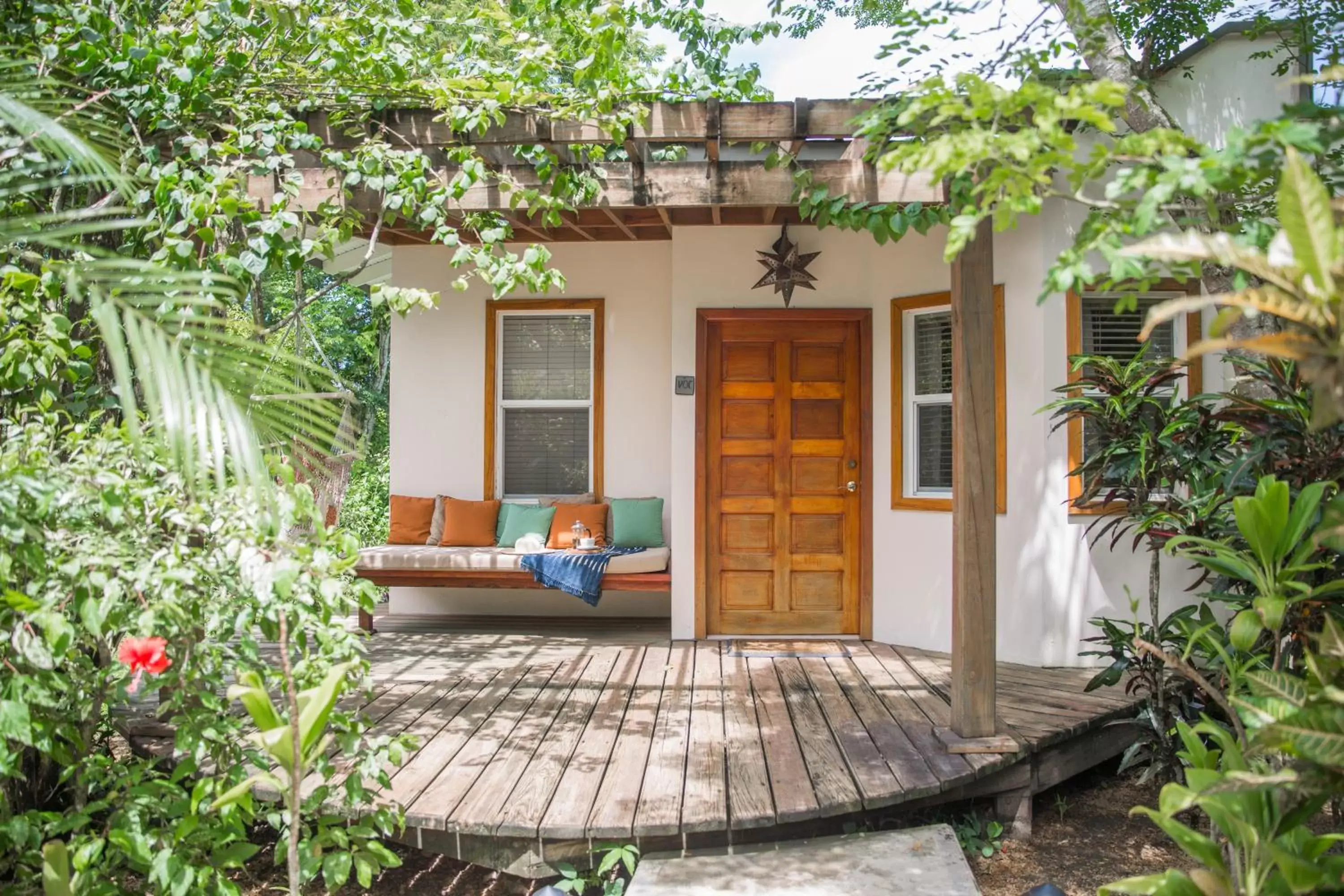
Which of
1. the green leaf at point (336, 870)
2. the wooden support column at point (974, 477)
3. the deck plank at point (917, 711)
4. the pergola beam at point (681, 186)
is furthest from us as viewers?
the pergola beam at point (681, 186)

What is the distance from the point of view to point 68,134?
81.1 inches

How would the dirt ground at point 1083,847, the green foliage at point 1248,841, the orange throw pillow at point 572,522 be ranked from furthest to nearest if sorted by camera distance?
the orange throw pillow at point 572,522 → the dirt ground at point 1083,847 → the green foliage at point 1248,841

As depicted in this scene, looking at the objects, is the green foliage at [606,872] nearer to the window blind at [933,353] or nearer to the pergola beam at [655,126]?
the pergola beam at [655,126]

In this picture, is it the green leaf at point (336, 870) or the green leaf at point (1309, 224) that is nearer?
the green leaf at point (1309, 224)

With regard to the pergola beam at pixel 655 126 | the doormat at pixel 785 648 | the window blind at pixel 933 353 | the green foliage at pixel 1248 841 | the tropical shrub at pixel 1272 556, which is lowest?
the doormat at pixel 785 648

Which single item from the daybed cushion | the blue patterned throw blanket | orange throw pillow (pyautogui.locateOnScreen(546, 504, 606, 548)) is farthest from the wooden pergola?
orange throw pillow (pyautogui.locateOnScreen(546, 504, 606, 548))

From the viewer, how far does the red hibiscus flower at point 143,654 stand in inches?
76.2

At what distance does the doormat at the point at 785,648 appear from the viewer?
484 cm

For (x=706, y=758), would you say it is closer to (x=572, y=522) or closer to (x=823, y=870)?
(x=823, y=870)

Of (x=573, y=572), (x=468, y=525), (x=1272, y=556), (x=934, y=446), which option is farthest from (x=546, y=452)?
(x=1272, y=556)

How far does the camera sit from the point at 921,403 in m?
5.02

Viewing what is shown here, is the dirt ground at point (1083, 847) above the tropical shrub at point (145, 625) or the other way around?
the other way around

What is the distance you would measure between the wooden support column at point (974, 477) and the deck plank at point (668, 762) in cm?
102

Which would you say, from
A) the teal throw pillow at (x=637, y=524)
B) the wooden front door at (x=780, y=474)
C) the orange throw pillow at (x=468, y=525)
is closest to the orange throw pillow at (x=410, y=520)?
the orange throw pillow at (x=468, y=525)
